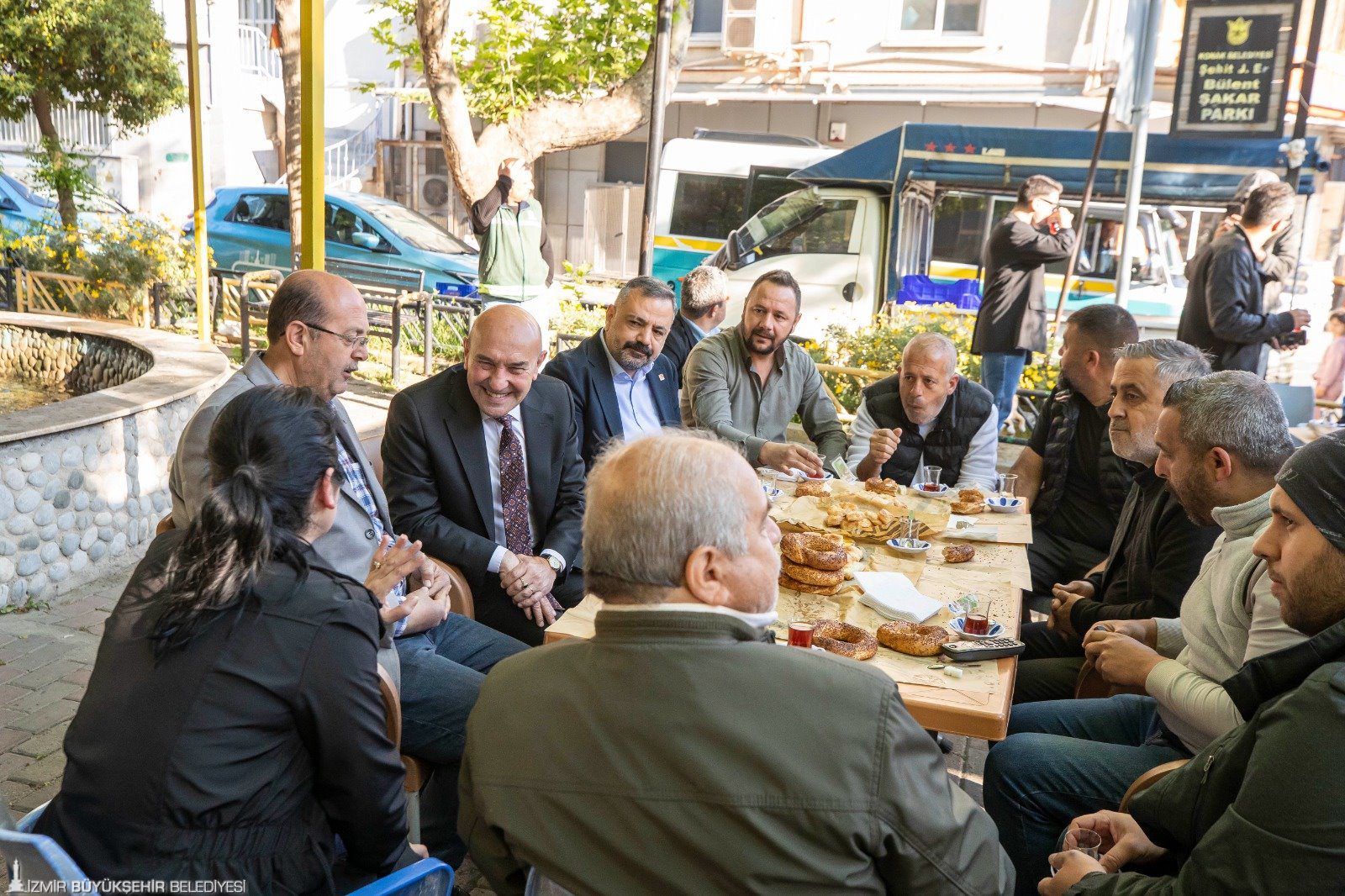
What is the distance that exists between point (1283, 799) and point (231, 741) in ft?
5.68

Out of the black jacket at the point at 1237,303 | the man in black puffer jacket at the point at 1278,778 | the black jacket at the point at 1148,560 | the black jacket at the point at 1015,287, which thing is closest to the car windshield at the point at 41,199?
the black jacket at the point at 1015,287

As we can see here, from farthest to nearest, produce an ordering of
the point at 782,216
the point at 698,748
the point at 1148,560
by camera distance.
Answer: the point at 782,216 → the point at 1148,560 → the point at 698,748

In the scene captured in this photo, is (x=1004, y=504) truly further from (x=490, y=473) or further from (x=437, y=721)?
(x=437, y=721)

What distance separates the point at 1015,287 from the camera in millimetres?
7684

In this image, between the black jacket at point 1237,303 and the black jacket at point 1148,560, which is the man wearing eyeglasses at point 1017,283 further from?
the black jacket at point 1148,560

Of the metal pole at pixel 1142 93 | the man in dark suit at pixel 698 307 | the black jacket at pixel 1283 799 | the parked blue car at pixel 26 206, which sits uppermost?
the metal pole at pixel 1142 93

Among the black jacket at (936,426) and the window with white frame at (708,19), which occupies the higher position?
the window with white frame at (708,19)

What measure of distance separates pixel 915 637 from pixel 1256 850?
1.07 m

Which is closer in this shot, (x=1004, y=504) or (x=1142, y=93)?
(x=1004, y=504)

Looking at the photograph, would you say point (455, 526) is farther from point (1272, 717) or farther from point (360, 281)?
point (360, 281)

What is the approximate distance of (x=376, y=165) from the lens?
23203mm

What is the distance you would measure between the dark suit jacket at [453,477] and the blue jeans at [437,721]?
0.45 meters

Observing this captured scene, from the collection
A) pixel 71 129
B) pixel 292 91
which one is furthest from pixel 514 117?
pixel 71 129

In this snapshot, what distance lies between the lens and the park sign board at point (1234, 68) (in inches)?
319
